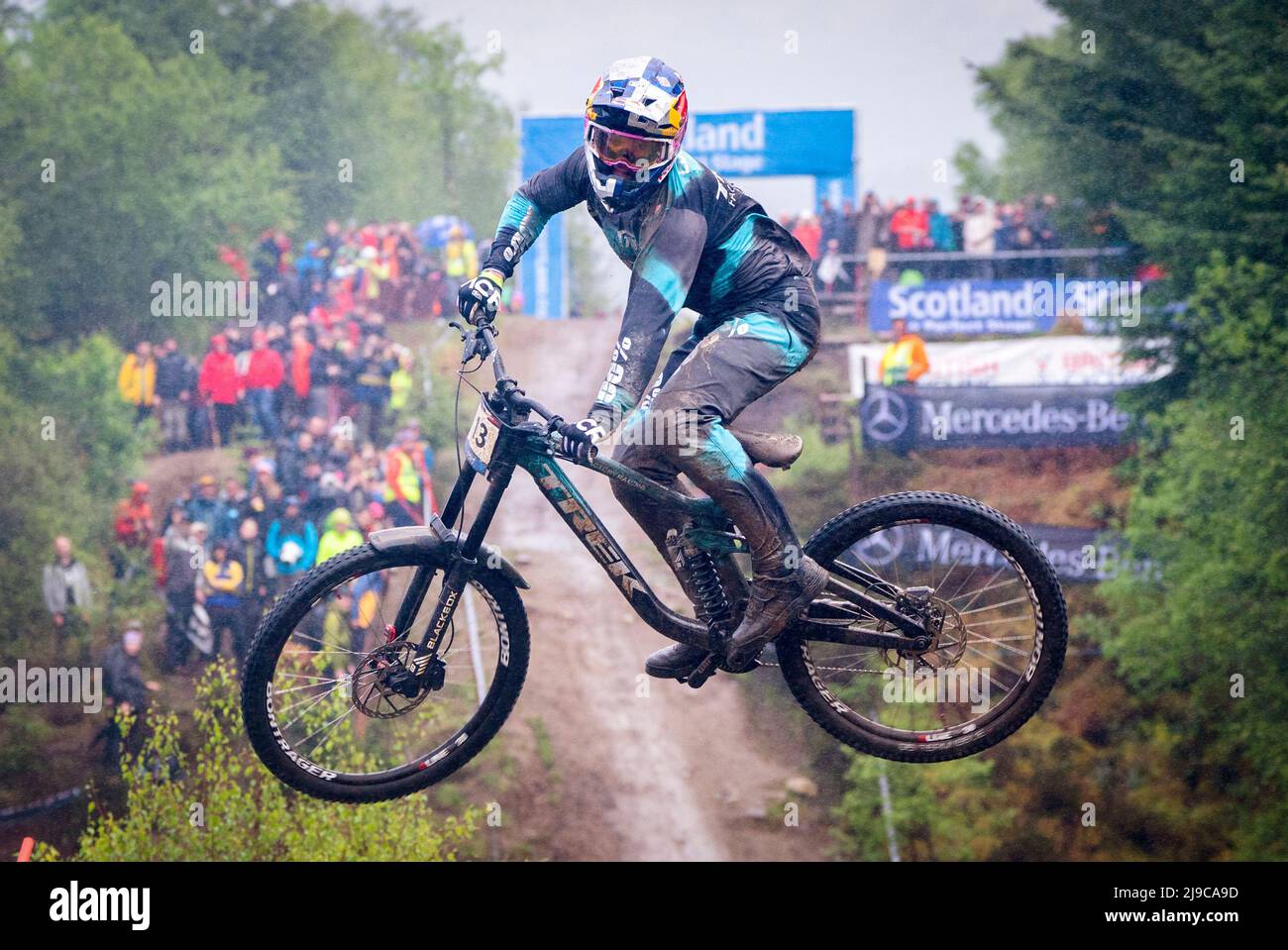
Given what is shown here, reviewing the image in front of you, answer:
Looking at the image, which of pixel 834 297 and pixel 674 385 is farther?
pixel 834 297

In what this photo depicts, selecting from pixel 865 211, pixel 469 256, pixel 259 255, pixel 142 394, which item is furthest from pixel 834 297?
pixel 142 394

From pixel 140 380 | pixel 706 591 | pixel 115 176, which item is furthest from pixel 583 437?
pixel 115 176

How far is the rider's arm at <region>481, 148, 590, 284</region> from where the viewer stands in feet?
16.8

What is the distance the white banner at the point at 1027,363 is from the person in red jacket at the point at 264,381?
669cm

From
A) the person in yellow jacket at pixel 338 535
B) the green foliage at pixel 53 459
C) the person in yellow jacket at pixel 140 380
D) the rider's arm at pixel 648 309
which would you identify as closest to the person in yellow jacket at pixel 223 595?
the person in yellow jacket at pixel 338 535

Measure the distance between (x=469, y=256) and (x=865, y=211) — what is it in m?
4.87

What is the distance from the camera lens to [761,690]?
15500 mm

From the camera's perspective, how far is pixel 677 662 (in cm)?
511

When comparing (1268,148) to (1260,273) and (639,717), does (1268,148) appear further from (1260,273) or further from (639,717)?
(639,717)

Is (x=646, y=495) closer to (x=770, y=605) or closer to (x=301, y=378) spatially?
(x=770, y=605)

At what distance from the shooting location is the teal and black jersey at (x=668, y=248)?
15.3 ft

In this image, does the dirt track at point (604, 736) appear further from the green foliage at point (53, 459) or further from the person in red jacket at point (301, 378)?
the green foliage at point (53, 459)
